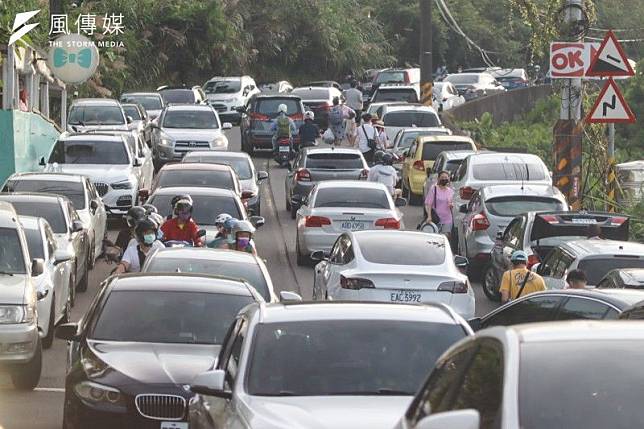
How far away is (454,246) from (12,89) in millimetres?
11956

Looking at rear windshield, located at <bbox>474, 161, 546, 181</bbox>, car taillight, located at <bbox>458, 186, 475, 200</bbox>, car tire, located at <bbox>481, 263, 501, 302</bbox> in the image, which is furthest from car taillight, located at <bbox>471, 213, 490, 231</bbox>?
rear windshield, located at <bbox>474, 161, 546, 181</bbox>

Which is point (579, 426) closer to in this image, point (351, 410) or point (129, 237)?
point (351, 410)

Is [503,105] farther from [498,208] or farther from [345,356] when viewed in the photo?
[345,356]

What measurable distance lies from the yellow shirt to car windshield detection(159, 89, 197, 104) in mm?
38443

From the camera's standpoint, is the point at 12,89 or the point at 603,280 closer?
the point at 603,280

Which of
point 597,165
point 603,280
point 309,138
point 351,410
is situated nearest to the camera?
point 351,410

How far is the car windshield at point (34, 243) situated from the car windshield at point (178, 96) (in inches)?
1486

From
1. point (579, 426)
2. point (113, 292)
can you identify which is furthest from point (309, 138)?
point (579, 426)

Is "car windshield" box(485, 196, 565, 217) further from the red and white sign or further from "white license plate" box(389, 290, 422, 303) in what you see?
"white license plate" box(389, 290, 422, 303)

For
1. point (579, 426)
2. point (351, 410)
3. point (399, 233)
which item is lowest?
point (399, 233)

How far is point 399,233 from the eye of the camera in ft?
62.8

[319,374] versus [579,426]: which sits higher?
[579,426]

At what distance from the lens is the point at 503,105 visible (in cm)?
6094

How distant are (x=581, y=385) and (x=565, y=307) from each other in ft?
22.7
